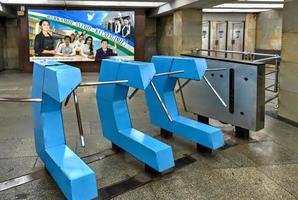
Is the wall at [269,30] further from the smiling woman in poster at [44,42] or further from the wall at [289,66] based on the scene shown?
the smiling woman in poster at [44,42]

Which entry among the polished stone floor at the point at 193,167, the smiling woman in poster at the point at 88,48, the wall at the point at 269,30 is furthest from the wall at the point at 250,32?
the polished stone floor at the point at 193,167

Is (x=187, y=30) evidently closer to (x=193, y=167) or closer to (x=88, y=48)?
(x=88, y=48)

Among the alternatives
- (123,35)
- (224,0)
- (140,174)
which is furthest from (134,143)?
(123,35)

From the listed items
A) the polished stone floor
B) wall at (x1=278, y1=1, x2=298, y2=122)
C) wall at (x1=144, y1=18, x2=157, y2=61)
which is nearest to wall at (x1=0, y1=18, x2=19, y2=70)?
wall at (x1=144, y1=18, x2=157, y2=61)

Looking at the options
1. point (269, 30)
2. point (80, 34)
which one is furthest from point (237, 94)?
point (269, 30)

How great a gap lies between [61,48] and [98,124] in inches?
238

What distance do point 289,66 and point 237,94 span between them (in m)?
1.17

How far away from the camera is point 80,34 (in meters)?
9.34

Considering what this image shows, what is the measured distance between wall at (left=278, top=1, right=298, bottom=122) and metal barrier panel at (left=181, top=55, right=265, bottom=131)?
1010mm

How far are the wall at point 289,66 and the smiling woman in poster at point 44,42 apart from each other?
7106 millimetres

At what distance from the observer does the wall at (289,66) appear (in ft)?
12.6

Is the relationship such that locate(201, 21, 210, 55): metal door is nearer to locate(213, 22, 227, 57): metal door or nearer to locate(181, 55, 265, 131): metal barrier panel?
locate(213, 22, 227, 57): metal door

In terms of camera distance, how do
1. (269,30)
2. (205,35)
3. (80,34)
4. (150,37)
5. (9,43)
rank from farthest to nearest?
(150,37) < (205,35) < (9,43) < (269,30) < (80,34)

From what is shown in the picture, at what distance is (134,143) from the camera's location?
256 centimetres
